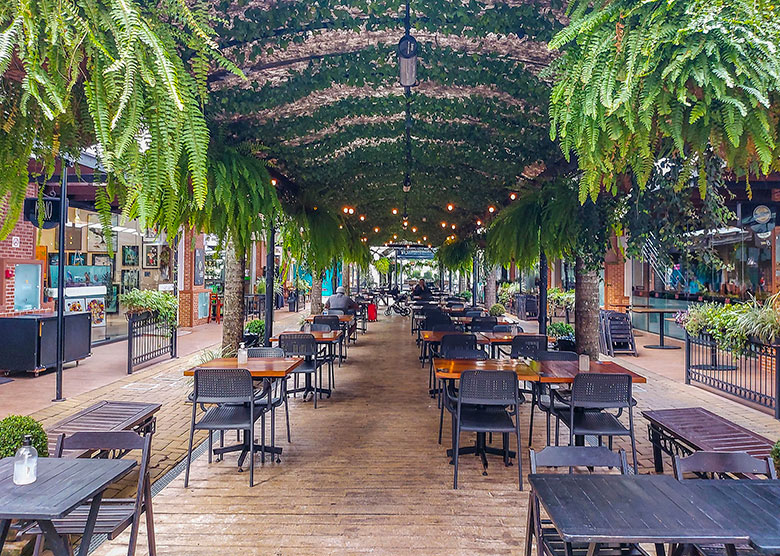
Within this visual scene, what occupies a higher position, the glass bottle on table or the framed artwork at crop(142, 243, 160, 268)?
the framed artwork at crop(142, 243, 160, 268)

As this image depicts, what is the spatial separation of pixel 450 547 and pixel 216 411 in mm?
2412

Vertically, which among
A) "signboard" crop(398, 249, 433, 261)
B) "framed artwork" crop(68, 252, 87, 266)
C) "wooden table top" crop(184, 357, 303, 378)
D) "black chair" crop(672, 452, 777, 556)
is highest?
"signboard" crop(398, 249, 433, 261)

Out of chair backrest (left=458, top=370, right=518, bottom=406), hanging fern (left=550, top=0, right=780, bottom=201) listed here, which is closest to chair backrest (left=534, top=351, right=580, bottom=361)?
chair backrest (left=458, top=370, right=518, bottom=406)

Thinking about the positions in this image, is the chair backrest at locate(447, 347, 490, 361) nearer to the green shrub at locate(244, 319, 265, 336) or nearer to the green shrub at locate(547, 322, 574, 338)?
the green shrub at locate(547, 322, 574, 338)

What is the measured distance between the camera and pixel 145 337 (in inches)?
350

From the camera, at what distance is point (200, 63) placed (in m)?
2.04

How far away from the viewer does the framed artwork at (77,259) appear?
10117mm

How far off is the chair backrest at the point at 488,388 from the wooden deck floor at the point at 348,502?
0.65 metres

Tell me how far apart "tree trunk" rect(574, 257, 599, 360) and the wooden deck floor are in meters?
1.85

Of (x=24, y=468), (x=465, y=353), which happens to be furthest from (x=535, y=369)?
(x=24, y=468)

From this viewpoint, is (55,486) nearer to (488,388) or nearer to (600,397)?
(488,388)

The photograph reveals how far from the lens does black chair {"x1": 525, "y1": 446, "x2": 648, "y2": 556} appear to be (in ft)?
7.59

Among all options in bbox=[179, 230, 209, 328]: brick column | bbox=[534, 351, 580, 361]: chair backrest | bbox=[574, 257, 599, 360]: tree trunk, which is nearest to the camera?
bbox=[534, 351, 580, 361]: chair backrest

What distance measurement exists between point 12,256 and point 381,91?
7493mm
